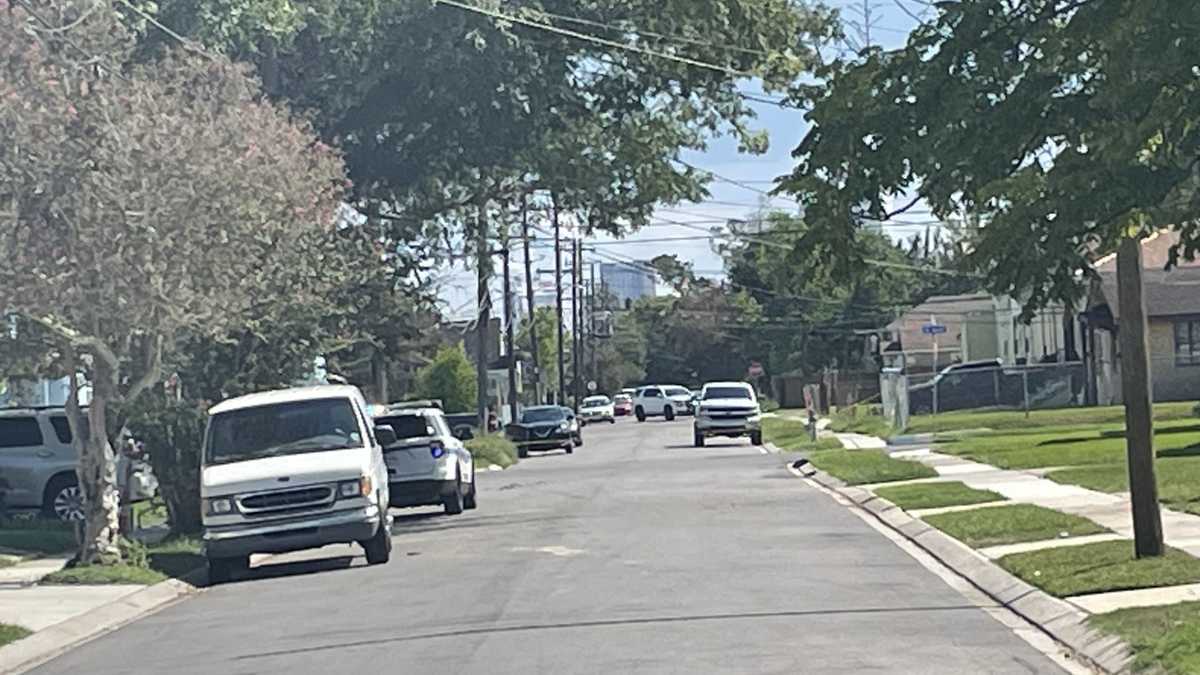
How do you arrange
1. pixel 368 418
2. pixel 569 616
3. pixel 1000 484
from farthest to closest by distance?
pixel 1000 484 → pixel 368 418 → pixel 569 616

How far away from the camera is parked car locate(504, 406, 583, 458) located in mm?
59688

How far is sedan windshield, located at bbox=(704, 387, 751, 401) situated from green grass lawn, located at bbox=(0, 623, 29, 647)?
128 ft

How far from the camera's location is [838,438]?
53.0 m

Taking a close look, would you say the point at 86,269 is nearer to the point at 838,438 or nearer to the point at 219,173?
the point at 219,173

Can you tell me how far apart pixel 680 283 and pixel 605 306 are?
22384mm

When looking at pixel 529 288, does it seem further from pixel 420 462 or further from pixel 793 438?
pixel 420 462

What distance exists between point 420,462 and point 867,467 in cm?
919

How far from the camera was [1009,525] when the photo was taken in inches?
850

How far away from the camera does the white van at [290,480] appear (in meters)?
21.5

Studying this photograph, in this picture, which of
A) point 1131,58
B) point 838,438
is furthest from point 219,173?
point 838,438

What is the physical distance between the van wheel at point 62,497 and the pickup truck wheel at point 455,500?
5.45m

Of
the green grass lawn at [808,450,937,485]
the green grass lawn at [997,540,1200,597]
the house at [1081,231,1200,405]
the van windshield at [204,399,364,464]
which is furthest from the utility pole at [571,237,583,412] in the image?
the green grass lawn at [997,540,1200,597]

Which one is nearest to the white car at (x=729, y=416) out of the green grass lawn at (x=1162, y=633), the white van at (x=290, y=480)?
the white van at (x=290, y=480)

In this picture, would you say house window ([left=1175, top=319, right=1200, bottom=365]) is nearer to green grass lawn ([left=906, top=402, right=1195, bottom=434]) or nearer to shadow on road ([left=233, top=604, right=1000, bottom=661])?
green grass lawn ([left=906, top=402, right=1195, bottom=434])
